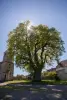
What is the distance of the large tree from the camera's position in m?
41.1

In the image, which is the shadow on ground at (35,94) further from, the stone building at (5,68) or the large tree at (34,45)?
the stone building at (5,68)

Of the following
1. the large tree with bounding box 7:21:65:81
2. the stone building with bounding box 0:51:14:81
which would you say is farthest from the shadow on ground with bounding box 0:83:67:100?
the stone building with bounding box 0:51:14:81

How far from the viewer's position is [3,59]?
75.5 m

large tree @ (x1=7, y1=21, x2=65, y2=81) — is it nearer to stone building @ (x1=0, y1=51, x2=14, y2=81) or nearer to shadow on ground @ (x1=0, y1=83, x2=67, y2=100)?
shadow on ground @ (x1=0, y1=83, x2=67, y2=100)

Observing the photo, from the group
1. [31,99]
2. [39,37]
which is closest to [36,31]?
[39,37]

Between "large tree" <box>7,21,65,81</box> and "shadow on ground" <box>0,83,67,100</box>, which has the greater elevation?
"large tree" <box>7,21,65,81</box>

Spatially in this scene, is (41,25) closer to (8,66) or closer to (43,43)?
(43,43)

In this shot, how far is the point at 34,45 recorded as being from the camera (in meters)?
41.8

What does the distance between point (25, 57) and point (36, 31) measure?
693 cm

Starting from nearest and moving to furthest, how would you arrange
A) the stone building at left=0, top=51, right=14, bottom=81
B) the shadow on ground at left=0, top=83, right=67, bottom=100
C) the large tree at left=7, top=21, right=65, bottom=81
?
the shadow on ground at left=0, top=83, right=67, bottom=100 → the large tree at left=7, top=21, right=65, bottom=81 → the stone building at left=0, top=51, right=14, bottom=81

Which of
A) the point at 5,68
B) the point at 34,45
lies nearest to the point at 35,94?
the point at 34,45

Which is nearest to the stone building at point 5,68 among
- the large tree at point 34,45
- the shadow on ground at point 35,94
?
the large tree at point 34,45

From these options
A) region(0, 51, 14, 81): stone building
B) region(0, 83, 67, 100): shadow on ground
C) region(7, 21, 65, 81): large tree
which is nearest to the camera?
region(0, 83, 67, 100): shadow on ground

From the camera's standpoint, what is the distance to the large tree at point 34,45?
41.1 meters
